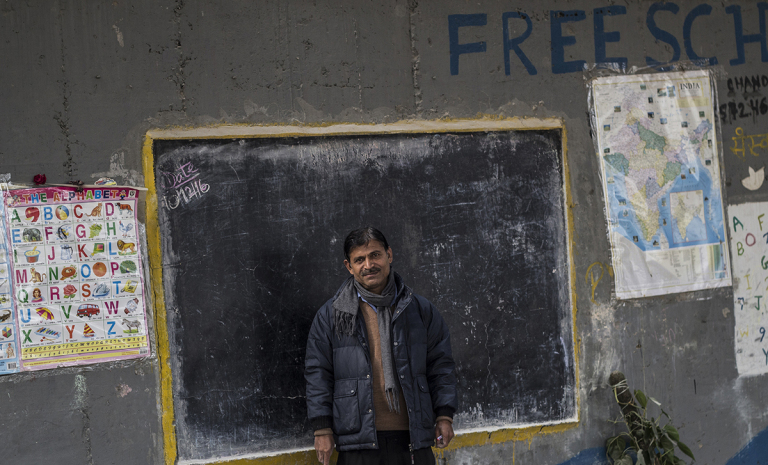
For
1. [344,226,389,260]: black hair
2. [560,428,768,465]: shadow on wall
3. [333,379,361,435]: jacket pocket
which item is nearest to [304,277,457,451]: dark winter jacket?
[333,379,361,435]: jacket pocket

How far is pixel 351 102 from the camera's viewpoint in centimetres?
377

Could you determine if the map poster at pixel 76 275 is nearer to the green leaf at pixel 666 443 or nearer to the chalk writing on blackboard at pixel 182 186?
the chalk writing on blackboard at pixel 182 186

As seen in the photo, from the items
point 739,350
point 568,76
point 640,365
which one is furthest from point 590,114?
point 739,350

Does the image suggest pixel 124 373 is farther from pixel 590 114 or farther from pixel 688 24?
pixel 688 24

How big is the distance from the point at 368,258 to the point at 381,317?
298 mm

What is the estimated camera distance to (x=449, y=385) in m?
3.32

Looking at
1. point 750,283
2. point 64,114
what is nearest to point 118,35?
point 64,114

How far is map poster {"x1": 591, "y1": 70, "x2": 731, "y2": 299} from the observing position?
4.24 metres

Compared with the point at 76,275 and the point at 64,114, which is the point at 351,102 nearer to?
the point at 64,114

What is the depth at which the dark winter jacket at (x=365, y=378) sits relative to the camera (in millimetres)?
3145

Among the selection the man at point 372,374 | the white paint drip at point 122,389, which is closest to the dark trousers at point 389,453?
the man at point 372,374

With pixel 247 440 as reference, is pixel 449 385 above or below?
above

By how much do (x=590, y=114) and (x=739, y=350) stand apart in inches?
78.7

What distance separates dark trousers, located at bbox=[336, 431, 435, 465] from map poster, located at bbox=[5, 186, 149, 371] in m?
1.27
